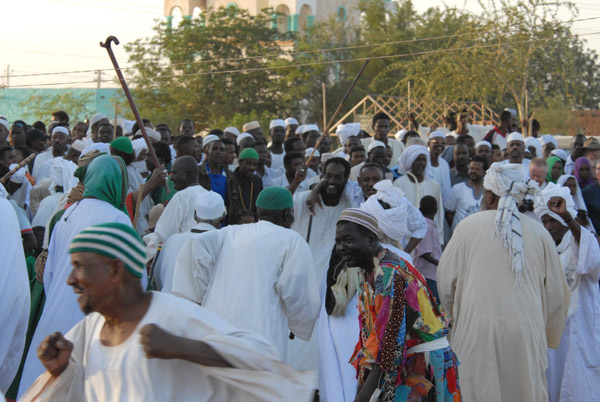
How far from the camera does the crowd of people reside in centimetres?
331

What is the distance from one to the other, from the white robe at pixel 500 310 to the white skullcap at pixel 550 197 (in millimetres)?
1719

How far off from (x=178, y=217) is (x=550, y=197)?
3370mm

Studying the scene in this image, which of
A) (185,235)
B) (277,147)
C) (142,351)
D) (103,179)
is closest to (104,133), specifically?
(277,147)

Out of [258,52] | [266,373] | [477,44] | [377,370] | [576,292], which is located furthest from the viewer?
[258,52]

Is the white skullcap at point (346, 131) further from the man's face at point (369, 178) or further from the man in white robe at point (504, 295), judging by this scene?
the man in white robe at point (504, 295)

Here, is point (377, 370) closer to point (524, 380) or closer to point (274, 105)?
point (524, 380)

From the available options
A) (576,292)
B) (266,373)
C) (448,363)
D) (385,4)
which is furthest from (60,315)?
(385,4)

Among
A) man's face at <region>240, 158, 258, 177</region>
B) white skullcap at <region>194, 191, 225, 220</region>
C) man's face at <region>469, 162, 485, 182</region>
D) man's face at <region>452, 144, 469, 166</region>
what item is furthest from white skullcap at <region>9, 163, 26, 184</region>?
man's face at <region>452, 144, 469, 166</region>

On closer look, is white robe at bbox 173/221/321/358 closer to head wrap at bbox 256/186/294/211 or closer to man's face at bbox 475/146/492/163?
head wrap at bbox 256/186/294/211

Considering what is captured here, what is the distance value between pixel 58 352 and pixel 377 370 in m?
2.16

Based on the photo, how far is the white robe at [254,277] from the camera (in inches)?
226

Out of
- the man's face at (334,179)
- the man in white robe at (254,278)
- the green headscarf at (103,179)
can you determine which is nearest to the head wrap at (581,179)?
the man's face at (334,179)

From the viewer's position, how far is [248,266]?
578 cm

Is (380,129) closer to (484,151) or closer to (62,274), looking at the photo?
(484,151)
